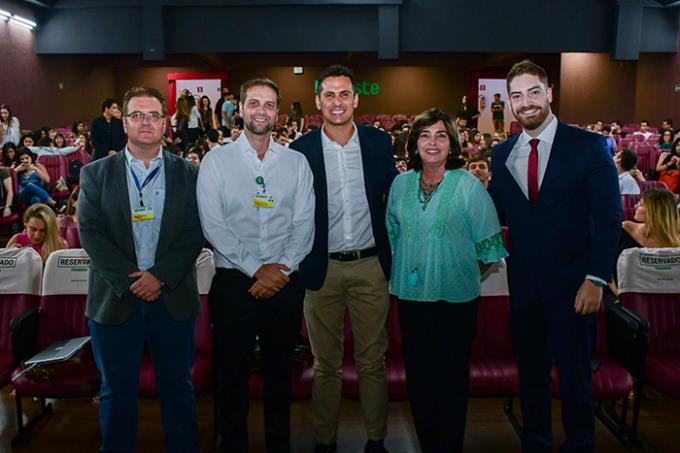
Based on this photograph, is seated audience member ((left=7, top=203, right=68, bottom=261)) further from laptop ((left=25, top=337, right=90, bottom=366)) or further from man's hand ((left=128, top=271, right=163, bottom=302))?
man's hand ((left=128, top=271, right=163, bottom=302))

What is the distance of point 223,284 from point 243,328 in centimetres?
19

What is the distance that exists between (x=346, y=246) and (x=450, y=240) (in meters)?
0.44

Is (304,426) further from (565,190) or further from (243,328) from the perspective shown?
(565,190)

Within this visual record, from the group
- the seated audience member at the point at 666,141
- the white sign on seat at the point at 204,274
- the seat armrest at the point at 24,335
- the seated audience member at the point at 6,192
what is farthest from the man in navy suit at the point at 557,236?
the seated audience member at the point at 666,141

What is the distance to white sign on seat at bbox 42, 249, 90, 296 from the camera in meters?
3.26

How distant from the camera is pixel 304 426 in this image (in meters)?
3.14

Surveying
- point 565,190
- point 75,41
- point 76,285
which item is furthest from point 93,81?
point 565,190

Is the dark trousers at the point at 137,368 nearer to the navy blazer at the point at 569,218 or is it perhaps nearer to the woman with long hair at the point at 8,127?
the navy blazer at the point at 569,218

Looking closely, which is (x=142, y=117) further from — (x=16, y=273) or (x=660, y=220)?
(x=660, y=220)

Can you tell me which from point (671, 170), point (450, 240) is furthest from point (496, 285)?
point (671, 170)

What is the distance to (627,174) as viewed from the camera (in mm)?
6438

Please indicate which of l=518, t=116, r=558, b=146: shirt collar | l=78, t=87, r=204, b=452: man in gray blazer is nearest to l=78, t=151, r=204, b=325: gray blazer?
l=78, t=87, r=204, b=452: man in gray blazer

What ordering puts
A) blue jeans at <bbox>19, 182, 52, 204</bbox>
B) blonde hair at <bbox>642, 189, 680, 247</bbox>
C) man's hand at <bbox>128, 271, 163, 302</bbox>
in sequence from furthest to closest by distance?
blue jeans at <bbox>19, 182, 52, 204</bbox>, blonde hair at <bbox>642, 189, 680, 247</bbox>, man's hand at <bbox>128, 271, 163, 302</bbox>

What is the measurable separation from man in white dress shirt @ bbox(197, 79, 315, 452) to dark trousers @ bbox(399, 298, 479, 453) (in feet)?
1.58
